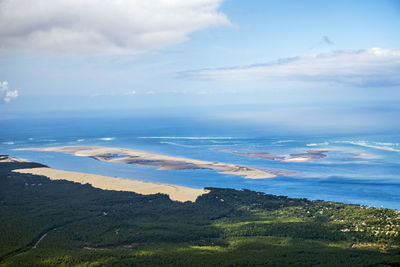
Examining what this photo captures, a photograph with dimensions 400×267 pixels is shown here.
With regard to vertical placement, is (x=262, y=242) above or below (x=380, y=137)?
below

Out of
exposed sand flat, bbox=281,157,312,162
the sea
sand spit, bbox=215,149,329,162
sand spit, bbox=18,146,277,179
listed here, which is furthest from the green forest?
sand spit, bbox=215,149,329,162

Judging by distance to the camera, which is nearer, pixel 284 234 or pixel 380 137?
pixel 284 234

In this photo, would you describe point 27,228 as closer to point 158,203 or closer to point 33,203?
point 33,203

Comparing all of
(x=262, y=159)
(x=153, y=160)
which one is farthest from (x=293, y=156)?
(x=153, y=160)

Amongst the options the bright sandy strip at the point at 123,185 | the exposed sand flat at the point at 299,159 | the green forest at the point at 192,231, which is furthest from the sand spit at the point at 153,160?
the green forest at the point at 192,231

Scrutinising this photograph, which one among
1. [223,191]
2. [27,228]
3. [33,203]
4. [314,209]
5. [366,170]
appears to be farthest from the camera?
[366,170]

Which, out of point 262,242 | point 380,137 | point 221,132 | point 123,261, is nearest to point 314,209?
point 262,242

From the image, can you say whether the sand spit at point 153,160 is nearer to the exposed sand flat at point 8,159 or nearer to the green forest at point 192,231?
the exposed sand flat at point 8,159

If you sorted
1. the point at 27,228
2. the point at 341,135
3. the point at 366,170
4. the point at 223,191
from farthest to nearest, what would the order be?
the point at 341,135, the point at 366,170, the point at 223,191, the point at 27,228
